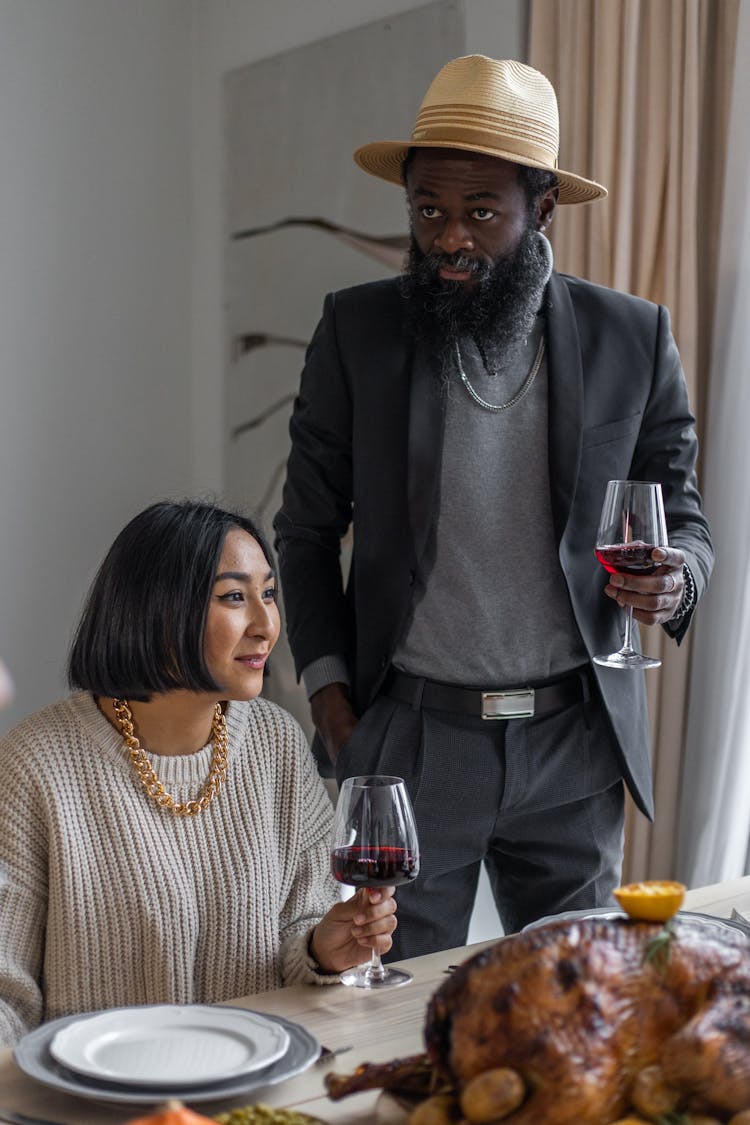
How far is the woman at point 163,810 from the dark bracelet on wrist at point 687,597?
63 centimetres

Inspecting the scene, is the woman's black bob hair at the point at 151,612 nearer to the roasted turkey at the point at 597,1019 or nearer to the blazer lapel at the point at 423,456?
the blazer lapel at the point at 423,456

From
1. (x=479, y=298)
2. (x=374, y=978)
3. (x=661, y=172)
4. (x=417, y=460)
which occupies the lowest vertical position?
(x=374, y=978)

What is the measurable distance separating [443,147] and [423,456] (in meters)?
0.45

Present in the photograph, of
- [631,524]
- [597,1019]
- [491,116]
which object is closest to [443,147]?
[491,116]

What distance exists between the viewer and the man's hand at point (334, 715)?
82.5 inches

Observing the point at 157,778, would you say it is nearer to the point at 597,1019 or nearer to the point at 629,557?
the point at 629,557

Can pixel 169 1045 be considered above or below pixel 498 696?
below

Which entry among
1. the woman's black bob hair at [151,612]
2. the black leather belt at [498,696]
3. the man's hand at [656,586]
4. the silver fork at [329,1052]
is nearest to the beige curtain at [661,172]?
the black leather belt at [498,696]

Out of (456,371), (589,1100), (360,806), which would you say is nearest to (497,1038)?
(589,1100)

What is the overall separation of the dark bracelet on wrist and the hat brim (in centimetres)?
63

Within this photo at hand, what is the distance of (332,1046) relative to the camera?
48.9 inches

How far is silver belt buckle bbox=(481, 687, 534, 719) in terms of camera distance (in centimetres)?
195

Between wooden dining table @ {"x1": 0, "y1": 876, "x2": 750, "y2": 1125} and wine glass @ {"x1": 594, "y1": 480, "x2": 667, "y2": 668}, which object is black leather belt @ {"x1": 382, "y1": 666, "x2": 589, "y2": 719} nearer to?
wine glass @ {"x1": 594, "y1": 480, "x2": 667, "y2": 668}

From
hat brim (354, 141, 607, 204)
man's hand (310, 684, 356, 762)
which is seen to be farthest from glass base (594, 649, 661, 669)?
hat brim (354, 141, 607, 204)
